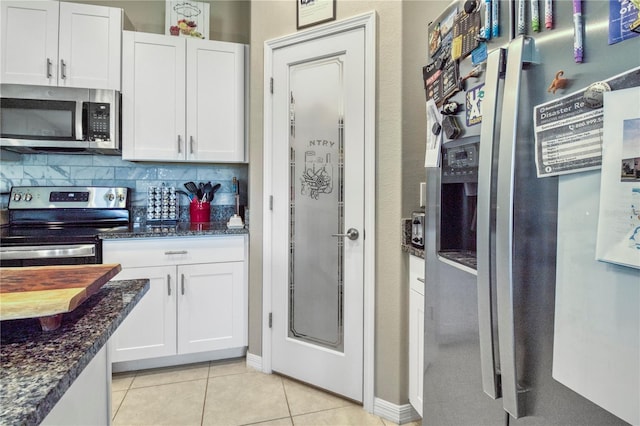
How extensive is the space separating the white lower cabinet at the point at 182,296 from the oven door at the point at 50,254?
0.09m

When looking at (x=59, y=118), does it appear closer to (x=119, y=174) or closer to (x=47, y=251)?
(x=119, y=174)

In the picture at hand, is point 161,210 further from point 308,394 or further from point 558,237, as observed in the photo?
point 558,237

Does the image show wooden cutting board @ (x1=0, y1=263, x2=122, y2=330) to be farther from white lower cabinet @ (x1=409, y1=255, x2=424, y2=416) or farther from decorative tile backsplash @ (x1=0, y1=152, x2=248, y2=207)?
decorative tile backsplash @ (x1=0, y1=152, x2=248, y2=207)

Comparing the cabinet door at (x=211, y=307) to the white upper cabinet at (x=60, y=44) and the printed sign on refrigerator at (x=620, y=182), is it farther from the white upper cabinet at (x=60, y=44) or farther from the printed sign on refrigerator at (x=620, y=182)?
the printed sign on refrigerator at (x=620, y=182)

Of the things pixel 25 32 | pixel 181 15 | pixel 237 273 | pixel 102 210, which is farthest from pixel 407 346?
pixel 25 32

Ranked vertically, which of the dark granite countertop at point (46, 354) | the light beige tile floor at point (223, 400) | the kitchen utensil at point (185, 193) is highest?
the kitchen utensil at point (185, 193)

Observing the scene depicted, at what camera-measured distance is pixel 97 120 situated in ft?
7.84

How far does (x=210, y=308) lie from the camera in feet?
7.89

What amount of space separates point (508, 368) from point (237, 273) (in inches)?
76.5

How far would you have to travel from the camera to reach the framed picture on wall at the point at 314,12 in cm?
204

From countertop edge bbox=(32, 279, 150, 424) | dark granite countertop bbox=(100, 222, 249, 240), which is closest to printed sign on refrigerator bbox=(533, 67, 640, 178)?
countertop edge bbox=(32, 279, 150, 424)

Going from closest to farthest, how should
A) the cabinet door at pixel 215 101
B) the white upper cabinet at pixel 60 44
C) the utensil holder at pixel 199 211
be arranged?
the white upper cabinet at pixel 60 44 < the cabinet door at pixel 215 101 < the utensil holder at pixel 199 211

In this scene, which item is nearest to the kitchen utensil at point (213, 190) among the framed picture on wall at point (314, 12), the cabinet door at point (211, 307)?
the cabinet door at point (211, 307)

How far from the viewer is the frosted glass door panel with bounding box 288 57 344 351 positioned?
2.05 metres
